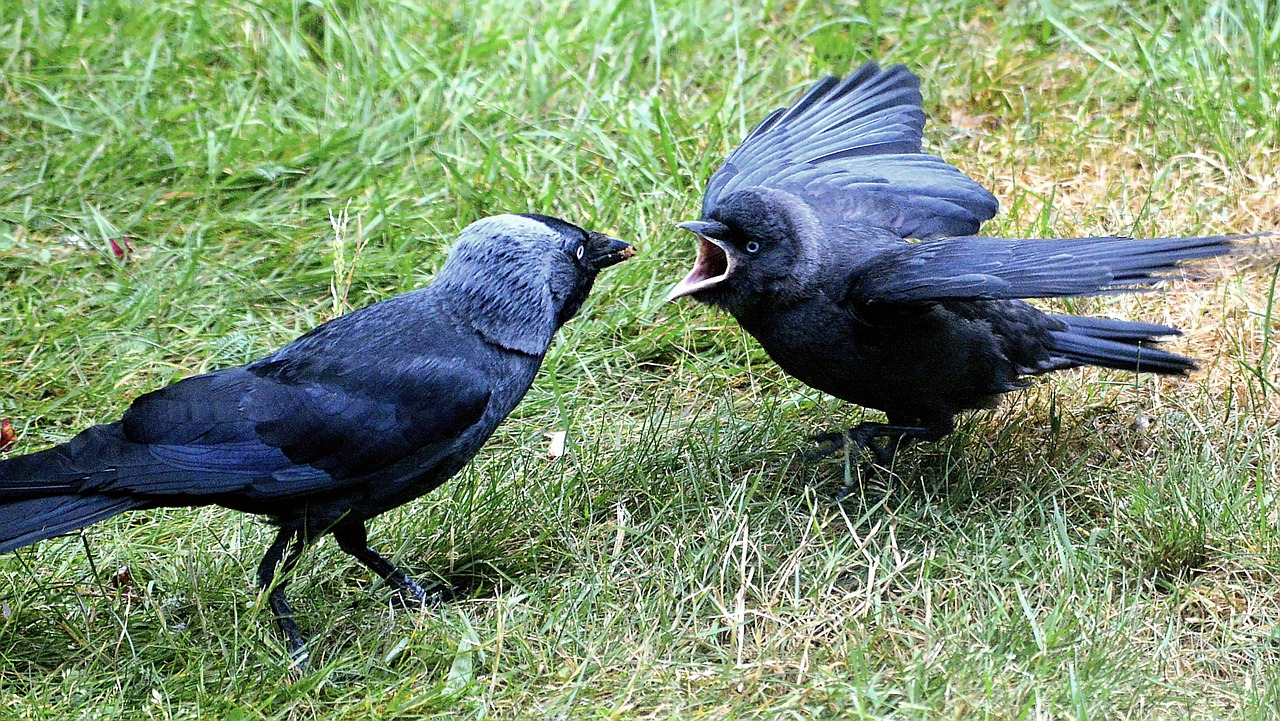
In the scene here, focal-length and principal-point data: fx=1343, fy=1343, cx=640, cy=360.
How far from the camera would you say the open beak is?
413cm

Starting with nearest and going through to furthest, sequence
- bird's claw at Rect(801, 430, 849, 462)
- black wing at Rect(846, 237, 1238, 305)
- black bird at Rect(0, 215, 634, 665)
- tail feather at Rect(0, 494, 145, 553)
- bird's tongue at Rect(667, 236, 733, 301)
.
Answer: tail feather at Rect(0, 494, 145, 553), black bird at Rect(0, 215, 634, 665), black wing at Rect(846, 237, 1238, 305), bird's tongue at Rect(667, 236, 733, 301), bird's claw at Rect(801, 430, 849, 462)

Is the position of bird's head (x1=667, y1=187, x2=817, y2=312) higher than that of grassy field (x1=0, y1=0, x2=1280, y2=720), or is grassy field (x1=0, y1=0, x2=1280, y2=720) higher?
bird's head (x1=667, y1=187, x2=817, y2=312)

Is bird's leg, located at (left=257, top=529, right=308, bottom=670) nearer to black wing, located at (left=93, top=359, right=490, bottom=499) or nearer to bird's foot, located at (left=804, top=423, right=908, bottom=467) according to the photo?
black wing, located at (left=93, top=359, right=490, bottom=499)

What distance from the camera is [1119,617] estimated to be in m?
3.55

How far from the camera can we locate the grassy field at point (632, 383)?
138 inches

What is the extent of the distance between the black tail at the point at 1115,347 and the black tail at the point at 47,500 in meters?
2.79

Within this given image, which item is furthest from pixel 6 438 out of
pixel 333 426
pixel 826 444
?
pixel 826 444

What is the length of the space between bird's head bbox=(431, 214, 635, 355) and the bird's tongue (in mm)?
359

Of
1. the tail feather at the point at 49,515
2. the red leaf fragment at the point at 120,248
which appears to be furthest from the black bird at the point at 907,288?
the red leaf fragment at the point at 120,248

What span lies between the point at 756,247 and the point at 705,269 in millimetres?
247

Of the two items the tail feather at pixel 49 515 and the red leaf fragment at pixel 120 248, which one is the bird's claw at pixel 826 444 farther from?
the red leaf fragment at pixel 120 248

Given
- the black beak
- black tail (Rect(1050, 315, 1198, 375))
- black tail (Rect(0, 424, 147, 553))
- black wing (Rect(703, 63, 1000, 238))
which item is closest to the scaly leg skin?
black tail (Rect(1050, 315, 1198, 375))

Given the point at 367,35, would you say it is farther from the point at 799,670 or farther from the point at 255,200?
the point at 799,670

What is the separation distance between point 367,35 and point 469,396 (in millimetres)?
3200
